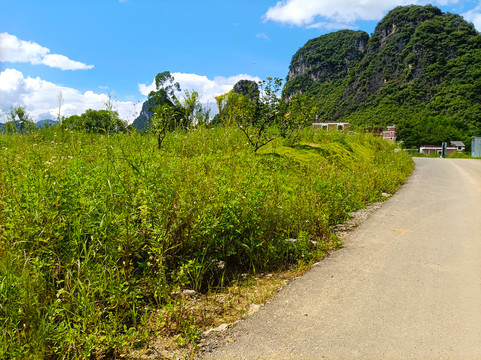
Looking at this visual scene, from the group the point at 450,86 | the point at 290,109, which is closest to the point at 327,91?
the point at 450,86

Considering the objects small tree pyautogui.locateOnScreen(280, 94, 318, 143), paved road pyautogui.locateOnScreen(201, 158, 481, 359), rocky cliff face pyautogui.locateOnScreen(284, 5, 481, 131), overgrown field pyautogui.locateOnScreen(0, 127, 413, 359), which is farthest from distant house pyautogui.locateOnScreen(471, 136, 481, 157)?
overgrown field pyautogui.locateOnScreen(0, 127, 413, 359)

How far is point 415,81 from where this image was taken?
108m

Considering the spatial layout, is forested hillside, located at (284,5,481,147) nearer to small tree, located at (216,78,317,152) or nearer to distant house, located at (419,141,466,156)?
distant house, located at (419,141,466,156)

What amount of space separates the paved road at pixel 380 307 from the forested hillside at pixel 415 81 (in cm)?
6153

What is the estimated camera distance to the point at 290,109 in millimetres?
9312

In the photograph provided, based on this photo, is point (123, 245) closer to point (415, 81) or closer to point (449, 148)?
point (449, 148)

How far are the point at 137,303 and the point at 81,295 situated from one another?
0.45 meters

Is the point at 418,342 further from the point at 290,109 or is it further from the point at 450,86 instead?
the point at 450,86

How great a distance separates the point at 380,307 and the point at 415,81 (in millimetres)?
124821

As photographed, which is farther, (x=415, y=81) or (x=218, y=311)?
(x=415, y=81)

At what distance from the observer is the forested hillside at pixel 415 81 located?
7514 centimetres

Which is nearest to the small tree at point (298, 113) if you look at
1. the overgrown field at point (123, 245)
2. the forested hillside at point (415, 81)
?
the overgrown field at point (123, 245)

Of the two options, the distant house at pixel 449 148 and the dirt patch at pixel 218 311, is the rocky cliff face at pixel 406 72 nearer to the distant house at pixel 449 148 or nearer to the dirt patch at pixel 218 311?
the distant house at pixel 449 148

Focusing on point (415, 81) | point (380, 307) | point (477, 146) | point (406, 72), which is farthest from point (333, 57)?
point (380, 307)
